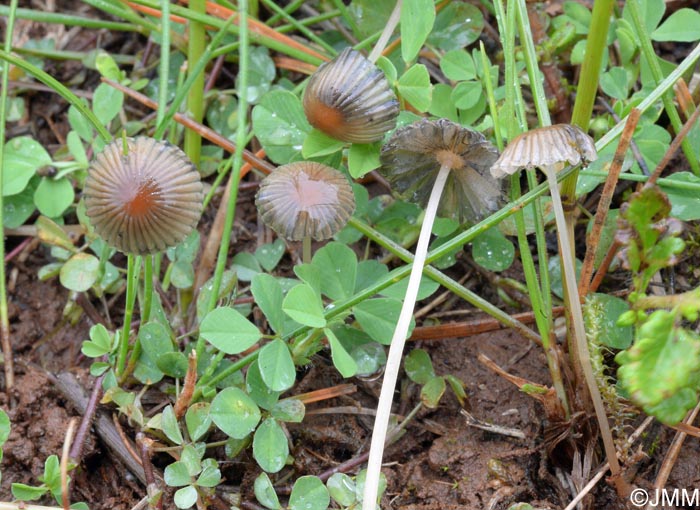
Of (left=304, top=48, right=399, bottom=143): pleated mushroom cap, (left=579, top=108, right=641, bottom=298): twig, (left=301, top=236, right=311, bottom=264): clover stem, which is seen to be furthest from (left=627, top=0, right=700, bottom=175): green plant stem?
(left=301, top=236, right=311, bottom=264): clover stem

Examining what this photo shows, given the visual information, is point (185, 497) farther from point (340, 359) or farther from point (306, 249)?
point (306, 249)

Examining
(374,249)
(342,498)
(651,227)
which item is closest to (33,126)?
(374,249)

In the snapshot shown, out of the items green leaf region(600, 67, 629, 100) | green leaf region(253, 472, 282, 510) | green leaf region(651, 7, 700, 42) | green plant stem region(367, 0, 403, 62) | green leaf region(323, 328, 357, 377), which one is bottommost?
green leaf region(253, 472, 282, 510)

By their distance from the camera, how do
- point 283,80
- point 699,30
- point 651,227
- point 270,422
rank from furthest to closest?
point 283,80
point 699,30
point 270,422
point 651,227

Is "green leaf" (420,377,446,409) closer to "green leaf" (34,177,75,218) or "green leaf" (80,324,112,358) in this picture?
"green leaf" (80,324,112,358)

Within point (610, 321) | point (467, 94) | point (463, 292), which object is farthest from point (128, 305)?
point (610, 321)

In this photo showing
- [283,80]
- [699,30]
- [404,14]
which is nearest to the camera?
[404,14]

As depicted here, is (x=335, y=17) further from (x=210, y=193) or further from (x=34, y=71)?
(x=34, y=71)
